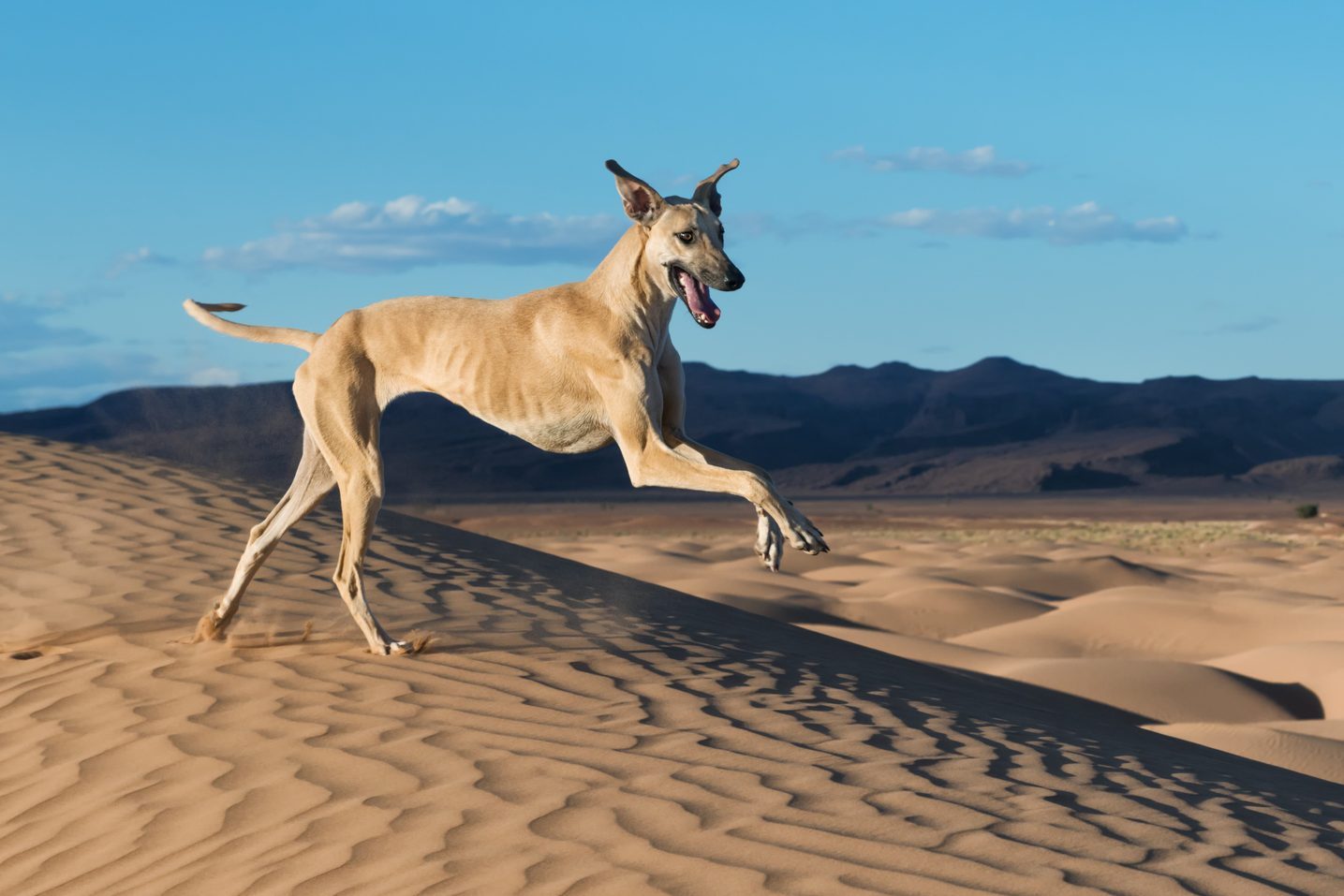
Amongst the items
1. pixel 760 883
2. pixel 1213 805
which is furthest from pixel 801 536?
pixel 1213 805

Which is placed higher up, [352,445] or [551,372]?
[551,372]

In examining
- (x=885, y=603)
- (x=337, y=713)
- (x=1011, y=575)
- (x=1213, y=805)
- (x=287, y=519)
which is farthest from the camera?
(x=1011, y=575)

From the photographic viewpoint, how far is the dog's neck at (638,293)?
5.87 m

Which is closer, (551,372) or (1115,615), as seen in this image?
(551,372)

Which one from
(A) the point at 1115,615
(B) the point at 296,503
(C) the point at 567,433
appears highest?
(C) the point at 567,433

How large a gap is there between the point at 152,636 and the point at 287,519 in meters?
1.38

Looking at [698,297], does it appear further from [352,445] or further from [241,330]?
[241,330]

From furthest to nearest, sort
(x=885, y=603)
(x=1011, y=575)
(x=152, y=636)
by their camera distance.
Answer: (x=1011, y=575), (x=885, y=603), (x=152, y=636)

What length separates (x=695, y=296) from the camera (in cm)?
552

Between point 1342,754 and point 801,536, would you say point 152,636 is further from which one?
point 1342,754

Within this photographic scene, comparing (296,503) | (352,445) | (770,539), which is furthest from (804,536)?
(296,503)

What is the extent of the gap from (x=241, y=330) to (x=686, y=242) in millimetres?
2746

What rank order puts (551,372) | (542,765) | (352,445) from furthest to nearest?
(352,445), (551,372), (542,765)

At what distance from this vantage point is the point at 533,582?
32.5 feet
